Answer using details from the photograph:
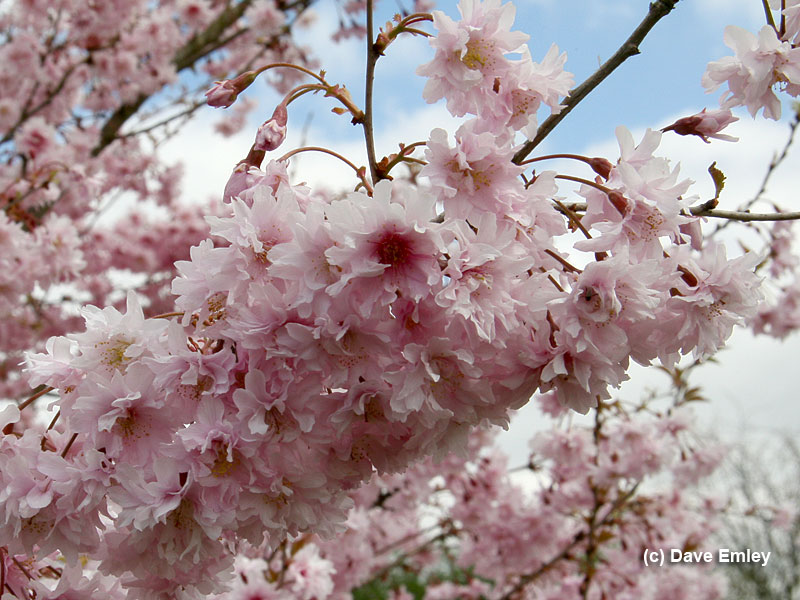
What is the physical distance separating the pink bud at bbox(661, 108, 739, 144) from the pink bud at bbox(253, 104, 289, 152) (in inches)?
34.5

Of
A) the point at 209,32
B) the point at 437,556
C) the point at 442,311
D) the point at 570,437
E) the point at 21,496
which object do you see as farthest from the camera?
the point at 437,556

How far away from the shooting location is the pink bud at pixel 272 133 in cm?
140

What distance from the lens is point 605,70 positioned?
1396mm

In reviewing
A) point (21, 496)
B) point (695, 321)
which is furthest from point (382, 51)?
point (21, 496)

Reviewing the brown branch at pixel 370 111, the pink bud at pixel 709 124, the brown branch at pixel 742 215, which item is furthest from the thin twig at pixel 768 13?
the brown branch at pixel 370 111

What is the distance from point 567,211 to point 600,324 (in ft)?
0.90

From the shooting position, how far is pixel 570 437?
393cm

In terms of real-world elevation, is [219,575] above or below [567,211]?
below

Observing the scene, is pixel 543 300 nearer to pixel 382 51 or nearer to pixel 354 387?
pixel 354 387

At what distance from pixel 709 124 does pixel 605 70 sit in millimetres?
263

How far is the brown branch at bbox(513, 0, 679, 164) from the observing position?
1.34 meters

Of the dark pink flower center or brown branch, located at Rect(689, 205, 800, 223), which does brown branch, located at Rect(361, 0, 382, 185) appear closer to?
the dark pink flower center

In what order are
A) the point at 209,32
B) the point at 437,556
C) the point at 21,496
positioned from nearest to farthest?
the point at 21,496, the point at 209,32, the point at 437,556

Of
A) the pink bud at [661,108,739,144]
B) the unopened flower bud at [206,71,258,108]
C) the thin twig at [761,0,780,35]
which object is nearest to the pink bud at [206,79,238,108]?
the unopened flower bud at [206,71,258,108]
